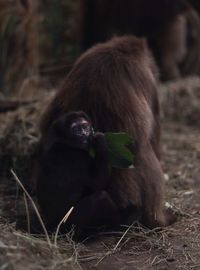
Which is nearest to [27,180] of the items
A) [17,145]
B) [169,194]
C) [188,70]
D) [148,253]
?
[17,145]

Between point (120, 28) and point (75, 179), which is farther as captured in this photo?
point (120, 28)

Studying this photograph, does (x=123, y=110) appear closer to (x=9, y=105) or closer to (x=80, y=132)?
(x=80, y=132)

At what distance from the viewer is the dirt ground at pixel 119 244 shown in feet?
11.5

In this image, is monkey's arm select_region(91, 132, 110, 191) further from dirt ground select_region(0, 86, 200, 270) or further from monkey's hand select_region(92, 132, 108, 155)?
dirt ground select_region(0, 86, 200, 270)

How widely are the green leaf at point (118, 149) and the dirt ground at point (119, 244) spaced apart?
46 centimetres

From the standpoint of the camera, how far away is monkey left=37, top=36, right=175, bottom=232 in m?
4.64

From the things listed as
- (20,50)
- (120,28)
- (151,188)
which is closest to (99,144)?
(151,188)

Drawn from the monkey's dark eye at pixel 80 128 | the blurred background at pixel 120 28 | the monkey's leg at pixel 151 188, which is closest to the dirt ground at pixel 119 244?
the monkey's leg at pixel 151 188

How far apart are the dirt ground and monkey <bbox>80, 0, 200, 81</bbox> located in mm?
4307

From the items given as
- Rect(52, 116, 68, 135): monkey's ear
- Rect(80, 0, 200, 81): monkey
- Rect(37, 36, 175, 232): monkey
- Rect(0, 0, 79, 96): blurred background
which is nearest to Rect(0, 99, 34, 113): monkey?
Rect(0, 0, 79, 96): blurred background

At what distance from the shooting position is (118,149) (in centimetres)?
445

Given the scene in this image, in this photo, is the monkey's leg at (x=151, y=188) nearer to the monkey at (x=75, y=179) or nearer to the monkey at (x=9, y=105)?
the monkey at (x=75, y=179)

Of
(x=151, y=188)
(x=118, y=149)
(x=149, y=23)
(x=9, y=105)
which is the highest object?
(x=149, y=23)

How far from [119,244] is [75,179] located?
500 millimetres
